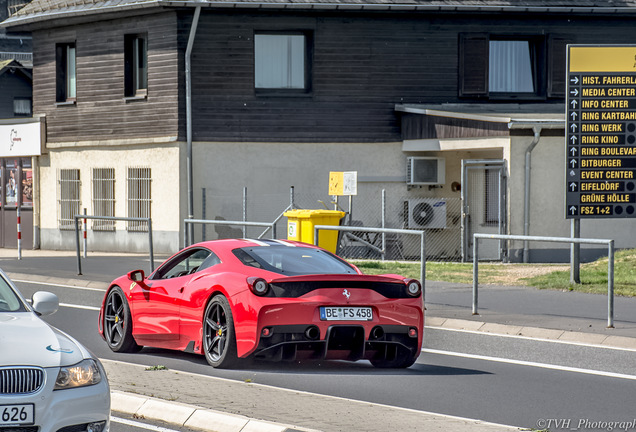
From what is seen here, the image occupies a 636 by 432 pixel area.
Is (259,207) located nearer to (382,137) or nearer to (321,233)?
(382,137)

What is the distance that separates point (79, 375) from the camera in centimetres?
639

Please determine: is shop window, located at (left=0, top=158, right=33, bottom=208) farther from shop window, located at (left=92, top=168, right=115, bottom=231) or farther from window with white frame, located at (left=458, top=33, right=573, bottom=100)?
window with white frame, located at (left=458, top=33, right=573, bottom=100)

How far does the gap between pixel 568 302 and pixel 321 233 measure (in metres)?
5.45

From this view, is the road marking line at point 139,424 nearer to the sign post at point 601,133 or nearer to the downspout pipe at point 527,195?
the sign post at point 601,133

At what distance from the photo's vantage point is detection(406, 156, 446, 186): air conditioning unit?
29.5 m

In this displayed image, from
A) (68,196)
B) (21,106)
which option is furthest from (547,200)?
(21,106)

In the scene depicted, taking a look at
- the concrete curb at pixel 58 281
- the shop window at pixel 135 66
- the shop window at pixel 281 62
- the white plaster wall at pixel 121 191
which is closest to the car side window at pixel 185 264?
the concrete curb at pixel 58 281

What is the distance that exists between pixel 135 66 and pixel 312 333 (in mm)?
21801

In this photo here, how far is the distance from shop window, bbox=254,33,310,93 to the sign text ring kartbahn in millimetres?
12830

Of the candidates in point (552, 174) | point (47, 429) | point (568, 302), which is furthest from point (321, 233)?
point (47, 429)

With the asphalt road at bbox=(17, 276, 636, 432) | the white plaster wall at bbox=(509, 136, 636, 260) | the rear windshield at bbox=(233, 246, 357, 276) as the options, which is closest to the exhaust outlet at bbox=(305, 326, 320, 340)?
the asphalt road at bbox=(17, 276, 636, 432)

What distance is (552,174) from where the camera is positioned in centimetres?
2633

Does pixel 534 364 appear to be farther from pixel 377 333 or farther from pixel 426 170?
pixel 426 170

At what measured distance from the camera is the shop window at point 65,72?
106 ft
